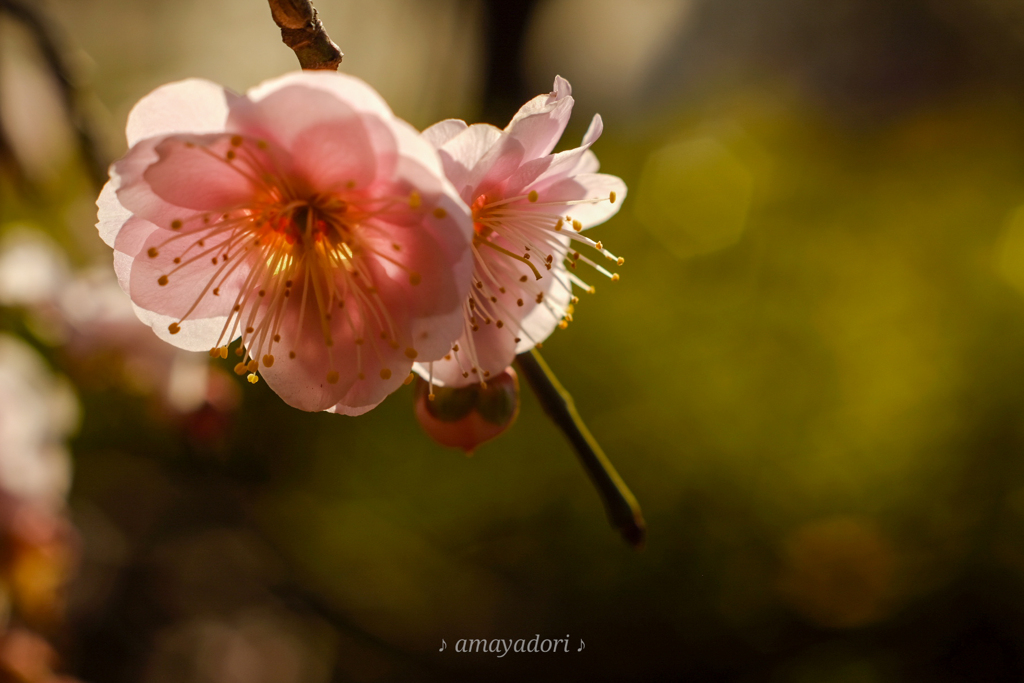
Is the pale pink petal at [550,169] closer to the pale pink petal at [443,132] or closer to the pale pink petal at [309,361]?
the pale pink petal at [443,132]

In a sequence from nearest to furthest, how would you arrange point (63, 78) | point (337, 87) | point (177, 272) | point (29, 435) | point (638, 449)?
point (337, 87) → point (177, 272) → point (63, 78) → point (29, 435) → point (638, 449)

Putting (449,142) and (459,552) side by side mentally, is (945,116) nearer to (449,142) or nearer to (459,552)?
(459,552)

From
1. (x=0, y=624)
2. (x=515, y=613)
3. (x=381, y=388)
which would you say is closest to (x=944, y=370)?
(x=515, y=613)

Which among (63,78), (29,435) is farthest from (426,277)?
(29,435)

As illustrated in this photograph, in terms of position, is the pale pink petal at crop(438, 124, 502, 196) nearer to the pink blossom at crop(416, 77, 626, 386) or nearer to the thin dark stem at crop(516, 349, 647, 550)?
the pink blossom at crop(416, 77, 626, 386)

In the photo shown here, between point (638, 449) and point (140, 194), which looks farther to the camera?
point (638, 449)

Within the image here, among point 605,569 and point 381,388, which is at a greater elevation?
point 605,569

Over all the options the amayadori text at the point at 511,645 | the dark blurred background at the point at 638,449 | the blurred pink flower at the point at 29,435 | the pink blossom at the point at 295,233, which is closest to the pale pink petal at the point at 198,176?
the pink blossom at the point at 295,233

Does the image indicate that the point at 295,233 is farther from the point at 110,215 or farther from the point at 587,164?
the point at 587,164
